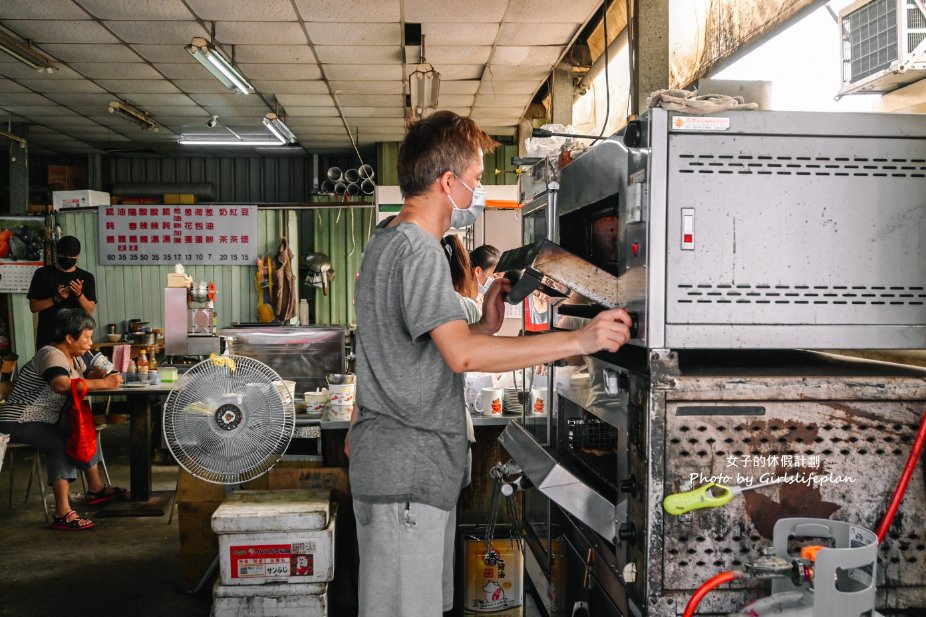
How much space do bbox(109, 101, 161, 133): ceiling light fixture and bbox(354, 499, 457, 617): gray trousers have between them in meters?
7.22

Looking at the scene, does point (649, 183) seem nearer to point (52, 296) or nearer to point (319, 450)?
point (319, 450)

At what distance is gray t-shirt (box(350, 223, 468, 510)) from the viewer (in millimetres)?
1793

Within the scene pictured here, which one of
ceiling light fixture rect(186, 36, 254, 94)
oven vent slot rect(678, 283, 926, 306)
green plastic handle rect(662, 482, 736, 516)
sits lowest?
green plastic handle rect(662, 482, 736, 516)

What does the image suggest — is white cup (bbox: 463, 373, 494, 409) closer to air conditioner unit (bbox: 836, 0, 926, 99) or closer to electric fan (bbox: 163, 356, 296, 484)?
electric fan (bbox: 163, 356, 296, 484)

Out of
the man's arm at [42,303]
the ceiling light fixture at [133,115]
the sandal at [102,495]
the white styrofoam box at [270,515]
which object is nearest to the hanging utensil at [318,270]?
the ceiling light fixture at [133,115]

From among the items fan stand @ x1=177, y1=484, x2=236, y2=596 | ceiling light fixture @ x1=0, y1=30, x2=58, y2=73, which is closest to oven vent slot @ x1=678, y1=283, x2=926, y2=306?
fan stand @ x1=177, y1=484, x2=236, y2=596

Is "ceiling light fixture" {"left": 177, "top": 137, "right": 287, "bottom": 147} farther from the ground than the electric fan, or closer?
farther from the ground

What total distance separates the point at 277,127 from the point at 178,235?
2.46 meters

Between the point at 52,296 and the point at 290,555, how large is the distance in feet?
15.8

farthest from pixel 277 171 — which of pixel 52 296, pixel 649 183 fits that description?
pixel 649 183

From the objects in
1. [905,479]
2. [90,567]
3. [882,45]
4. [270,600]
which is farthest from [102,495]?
[882,45]

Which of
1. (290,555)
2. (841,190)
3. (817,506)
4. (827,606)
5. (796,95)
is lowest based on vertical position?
(290,555)

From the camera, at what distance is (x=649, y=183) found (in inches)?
60.2

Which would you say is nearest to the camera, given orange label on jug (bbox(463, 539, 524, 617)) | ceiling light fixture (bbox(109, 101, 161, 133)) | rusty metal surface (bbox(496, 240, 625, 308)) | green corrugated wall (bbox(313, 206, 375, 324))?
rusty metal surface (bbox(496, 240, 625, 308))
